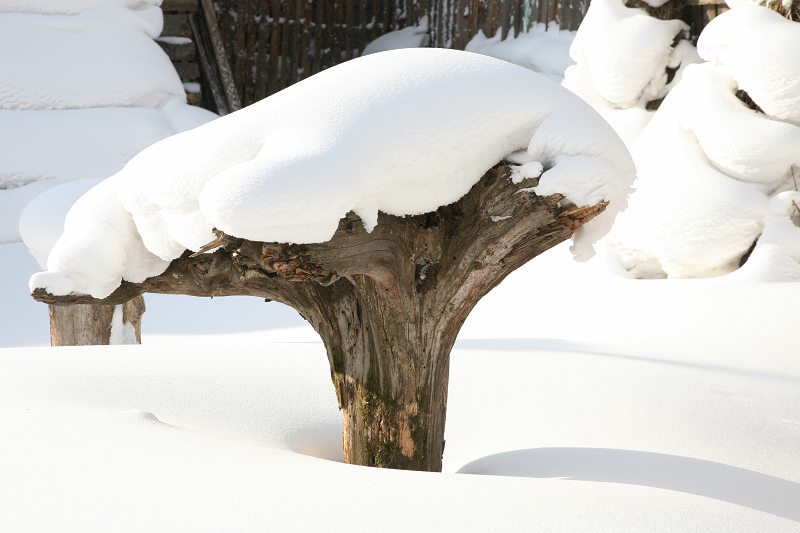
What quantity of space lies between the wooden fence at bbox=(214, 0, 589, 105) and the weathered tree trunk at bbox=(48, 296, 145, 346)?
172 inches

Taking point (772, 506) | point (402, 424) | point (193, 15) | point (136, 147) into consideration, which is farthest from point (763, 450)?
point (193, 15)

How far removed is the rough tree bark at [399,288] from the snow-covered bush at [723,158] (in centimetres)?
205

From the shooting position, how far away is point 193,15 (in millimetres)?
6234

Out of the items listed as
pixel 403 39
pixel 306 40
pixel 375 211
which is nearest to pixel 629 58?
pixel 375 211

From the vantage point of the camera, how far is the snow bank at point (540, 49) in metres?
5.25

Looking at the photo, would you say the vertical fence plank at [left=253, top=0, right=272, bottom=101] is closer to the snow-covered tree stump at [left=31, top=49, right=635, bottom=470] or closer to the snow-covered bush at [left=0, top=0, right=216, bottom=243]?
the snow-covered bush at [left=0, top=0, right=216, bottom=243]

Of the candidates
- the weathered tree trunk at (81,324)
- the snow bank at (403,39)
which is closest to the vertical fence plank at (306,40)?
the snow bank at (403,39)

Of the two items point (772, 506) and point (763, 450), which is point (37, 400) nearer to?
point (772, 506)

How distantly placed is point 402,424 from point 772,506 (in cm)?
79

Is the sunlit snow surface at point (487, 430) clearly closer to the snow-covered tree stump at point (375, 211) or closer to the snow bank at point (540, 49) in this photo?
the snow-covered tree stump at point (375, 211)

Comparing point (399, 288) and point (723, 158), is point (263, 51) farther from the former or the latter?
point (399, 288)

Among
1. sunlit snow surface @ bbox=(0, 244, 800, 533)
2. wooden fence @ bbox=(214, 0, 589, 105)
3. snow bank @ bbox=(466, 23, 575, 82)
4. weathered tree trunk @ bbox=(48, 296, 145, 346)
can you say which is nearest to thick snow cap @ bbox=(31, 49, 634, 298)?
sunlit snow surface @ bbox=(0, 244, 800, 533)

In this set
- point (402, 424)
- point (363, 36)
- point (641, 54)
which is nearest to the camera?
point (402, 424)

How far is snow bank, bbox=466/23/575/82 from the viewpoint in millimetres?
5246
